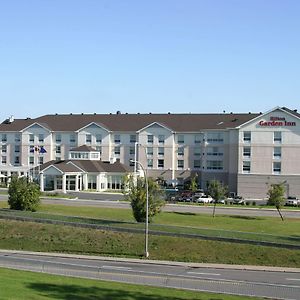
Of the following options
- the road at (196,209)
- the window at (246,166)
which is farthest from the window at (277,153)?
the road at (196,209)

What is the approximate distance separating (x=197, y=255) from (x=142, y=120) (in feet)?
206

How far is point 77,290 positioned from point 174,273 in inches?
336

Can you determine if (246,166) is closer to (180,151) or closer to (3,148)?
(180,151)

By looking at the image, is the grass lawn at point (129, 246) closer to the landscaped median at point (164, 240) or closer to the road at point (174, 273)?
the landscaped median at point (164, 240)

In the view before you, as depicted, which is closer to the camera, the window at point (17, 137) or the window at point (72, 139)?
the window at point (72, 139)

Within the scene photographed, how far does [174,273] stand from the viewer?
31.5 meters

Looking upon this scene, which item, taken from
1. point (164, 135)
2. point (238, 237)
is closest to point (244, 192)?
point (164, 135)

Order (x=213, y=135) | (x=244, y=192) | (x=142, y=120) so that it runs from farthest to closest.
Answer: (x=142, y=120) → (x=213, y=135) → (x=244, y=192)

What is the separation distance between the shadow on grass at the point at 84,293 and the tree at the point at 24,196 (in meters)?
31.2

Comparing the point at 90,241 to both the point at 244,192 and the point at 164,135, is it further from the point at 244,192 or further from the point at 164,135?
the point at 164,135

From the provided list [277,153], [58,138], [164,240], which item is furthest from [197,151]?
[164,240]

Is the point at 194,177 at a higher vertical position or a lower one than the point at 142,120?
lower

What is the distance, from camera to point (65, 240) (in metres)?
41.9

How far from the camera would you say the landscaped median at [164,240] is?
36.4 meters
